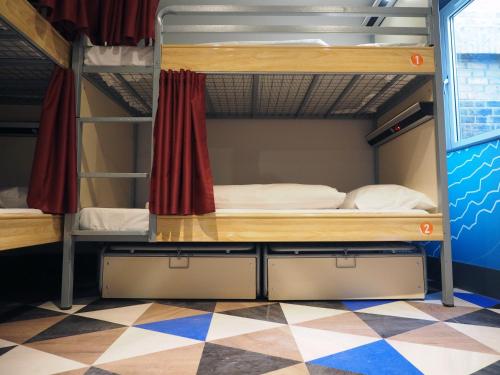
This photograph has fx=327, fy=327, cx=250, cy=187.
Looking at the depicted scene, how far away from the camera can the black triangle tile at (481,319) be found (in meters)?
1.49

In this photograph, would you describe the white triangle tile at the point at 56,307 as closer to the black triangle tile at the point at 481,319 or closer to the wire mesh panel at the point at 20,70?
the wire mesh panel at the point at 20,70

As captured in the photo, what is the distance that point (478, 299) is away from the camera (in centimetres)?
191

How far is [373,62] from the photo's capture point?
186 cm

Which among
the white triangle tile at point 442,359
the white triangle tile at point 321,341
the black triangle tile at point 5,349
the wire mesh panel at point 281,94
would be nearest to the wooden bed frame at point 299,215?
the wire mesh panel at point 281,94

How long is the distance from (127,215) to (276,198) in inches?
33.8

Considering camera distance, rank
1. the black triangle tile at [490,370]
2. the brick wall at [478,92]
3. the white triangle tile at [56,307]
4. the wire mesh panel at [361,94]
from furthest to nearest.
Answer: the brick wall at [478,92], the wire mesh panel at [361,94], the white triangle tile at [56,307], the black triangle tile at [490,370]

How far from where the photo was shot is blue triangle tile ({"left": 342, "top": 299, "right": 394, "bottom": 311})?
1.77 metres

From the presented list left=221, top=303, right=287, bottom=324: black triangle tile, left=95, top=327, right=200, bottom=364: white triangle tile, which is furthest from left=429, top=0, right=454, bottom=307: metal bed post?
left=95, top=327, right=200, bottom=364: white triangle tile

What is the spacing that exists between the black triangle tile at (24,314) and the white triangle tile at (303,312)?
3.81 ft

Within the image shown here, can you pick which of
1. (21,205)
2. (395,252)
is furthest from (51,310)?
(395,252)

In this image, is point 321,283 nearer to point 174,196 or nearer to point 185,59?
point 174,196

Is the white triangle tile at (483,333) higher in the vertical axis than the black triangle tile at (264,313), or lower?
higher

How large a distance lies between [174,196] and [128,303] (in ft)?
2.23

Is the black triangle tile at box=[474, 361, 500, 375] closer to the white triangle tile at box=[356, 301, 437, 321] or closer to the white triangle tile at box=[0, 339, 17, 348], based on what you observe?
the white triangle tile at box=[356, 301, 437, 321]
